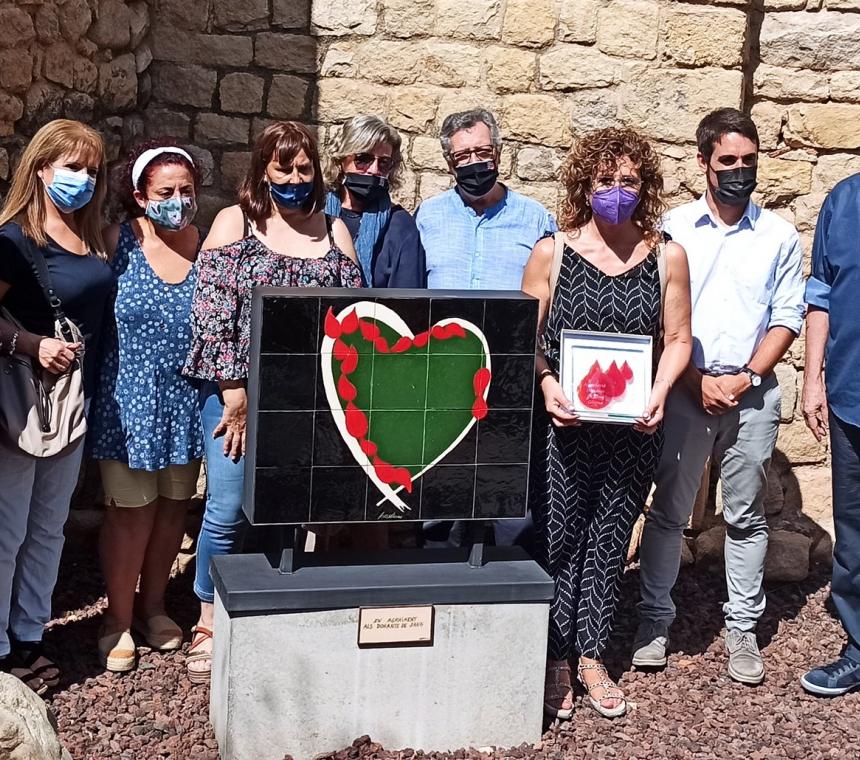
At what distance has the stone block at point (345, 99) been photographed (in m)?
6.21

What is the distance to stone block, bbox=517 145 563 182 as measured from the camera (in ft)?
20.3

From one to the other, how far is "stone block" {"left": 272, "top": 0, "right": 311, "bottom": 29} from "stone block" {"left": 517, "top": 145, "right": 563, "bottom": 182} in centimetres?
118

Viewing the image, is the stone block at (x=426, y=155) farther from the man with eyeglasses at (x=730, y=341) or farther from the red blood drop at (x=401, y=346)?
the red blood drop at (x=401, y=346)

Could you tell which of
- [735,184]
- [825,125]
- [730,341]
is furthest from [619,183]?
[825,125]

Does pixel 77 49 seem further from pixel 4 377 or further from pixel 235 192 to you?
pixel 4 377

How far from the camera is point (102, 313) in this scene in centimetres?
478

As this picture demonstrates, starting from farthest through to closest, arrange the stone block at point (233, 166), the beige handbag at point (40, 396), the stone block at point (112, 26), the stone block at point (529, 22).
→ 1. the stone block at point (233, 166)
2. the stone block at point (529, 22)
3. the stone block at point (112, 26)
4. the beige handbag at point (40, 396)

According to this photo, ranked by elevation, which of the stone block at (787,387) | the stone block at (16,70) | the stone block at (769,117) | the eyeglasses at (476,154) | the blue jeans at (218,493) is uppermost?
the stone block at (769,117)

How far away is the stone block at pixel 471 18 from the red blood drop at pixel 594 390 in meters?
2.20

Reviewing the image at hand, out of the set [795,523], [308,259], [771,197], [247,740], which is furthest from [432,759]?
[771,197]

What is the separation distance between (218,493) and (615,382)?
1470 millimetres

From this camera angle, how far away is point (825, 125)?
619 centimetres

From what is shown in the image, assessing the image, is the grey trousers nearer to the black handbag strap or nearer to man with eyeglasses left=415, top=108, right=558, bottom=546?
man with eyeglasses left=415, top=108, right=558, bottom=546

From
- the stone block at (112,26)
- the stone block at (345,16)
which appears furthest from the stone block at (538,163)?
the stone block at (112,26)
